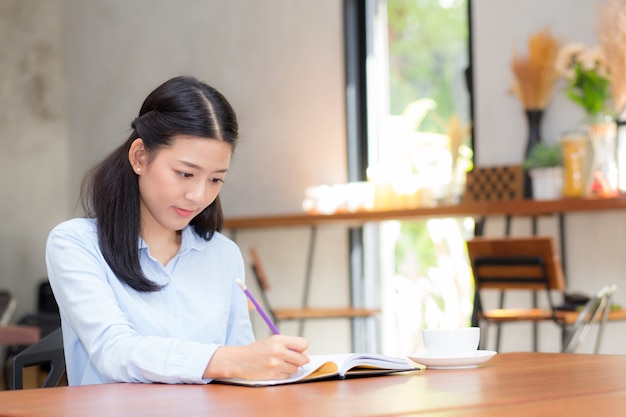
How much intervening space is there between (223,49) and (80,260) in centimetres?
520

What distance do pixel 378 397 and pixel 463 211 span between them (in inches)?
142

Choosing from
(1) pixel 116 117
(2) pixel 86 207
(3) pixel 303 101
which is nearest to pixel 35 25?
(1) pixel 116 117

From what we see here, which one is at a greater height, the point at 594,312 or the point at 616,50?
Result: the point at 616,50

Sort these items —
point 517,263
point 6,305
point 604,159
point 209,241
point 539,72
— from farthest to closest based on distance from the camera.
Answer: point 6,305 → point 539,72 → point 604,159 → point 517,263 → point 209,241

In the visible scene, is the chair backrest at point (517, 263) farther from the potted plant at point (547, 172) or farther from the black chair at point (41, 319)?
the black chair at point (41, 319)

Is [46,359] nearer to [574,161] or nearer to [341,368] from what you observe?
[341,368]

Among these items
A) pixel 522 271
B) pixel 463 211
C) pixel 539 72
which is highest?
pixel 539 72

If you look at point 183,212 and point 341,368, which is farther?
point 183,212

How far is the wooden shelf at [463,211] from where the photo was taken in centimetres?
424

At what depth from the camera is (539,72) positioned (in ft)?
16.2

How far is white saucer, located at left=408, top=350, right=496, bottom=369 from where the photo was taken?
1604 mm

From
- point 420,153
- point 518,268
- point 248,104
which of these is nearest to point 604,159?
point 518,268

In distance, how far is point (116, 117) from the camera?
24.7 feet

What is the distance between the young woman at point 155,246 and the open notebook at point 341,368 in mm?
250
